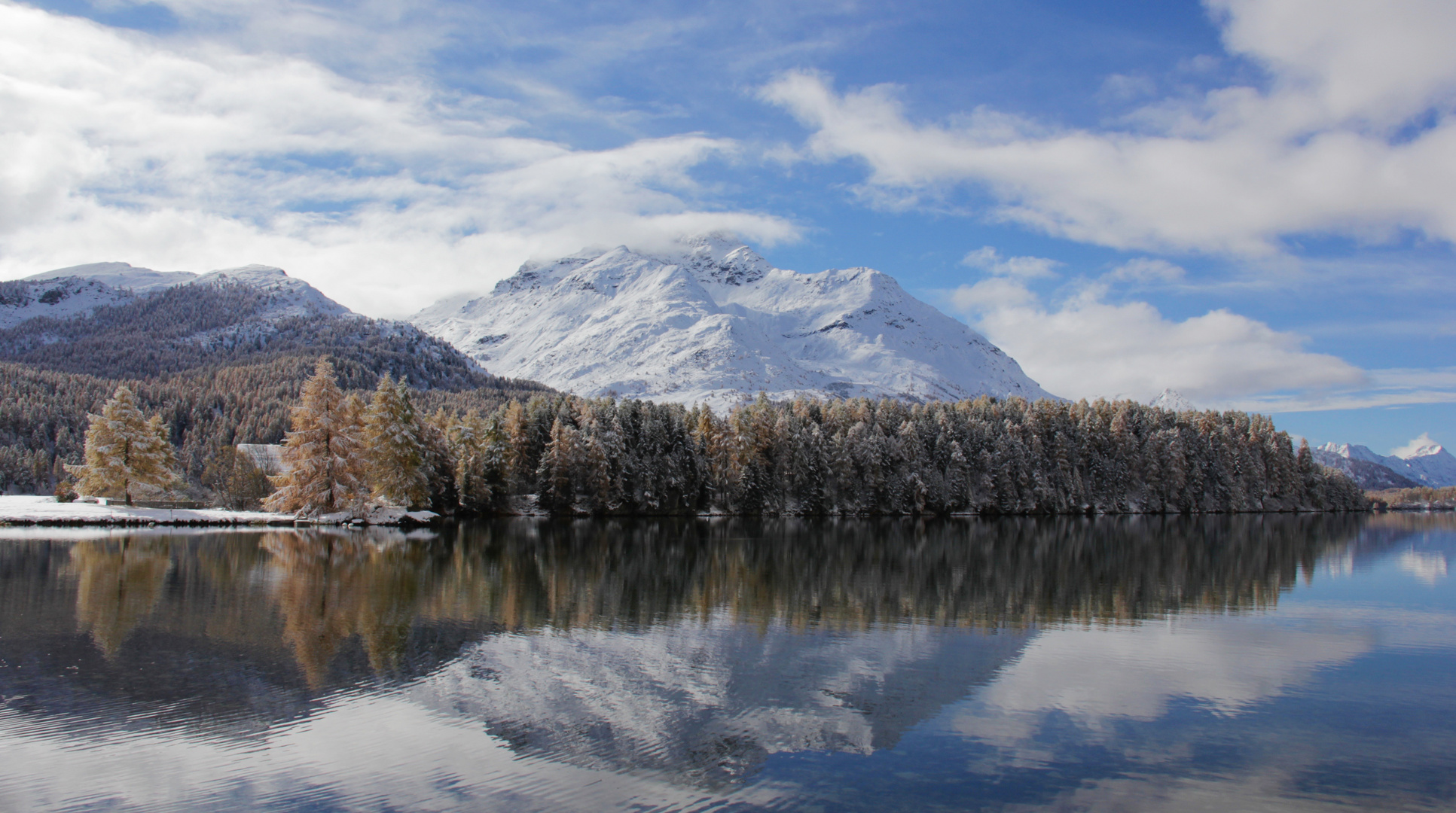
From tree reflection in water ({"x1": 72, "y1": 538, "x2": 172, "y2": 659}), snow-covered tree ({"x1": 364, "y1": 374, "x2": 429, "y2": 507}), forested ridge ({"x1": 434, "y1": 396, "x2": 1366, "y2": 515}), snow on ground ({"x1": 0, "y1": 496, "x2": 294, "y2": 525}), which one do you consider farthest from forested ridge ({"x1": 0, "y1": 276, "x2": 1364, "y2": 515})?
tree reflection in water ({"x1": 72, "y1": 538, "x2": 172, "y2": 659})

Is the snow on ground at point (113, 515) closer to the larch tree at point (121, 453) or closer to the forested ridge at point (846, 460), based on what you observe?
the larch tree at point (121, 453)

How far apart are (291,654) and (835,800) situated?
15.4m

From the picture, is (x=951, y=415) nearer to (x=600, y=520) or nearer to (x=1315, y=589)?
(x=600, y=520)

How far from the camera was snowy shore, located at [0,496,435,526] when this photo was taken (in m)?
65.2

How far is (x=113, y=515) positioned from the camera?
67.3 m

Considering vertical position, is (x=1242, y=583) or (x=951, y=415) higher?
(x=951, y=415)

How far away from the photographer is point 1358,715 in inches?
707

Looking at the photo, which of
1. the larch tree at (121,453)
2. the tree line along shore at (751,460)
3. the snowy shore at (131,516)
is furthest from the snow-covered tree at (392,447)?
the larch tree at (121,453)

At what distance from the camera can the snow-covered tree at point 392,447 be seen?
261ft

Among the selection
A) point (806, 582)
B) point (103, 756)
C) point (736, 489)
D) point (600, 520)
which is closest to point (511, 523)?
point (600, 520)

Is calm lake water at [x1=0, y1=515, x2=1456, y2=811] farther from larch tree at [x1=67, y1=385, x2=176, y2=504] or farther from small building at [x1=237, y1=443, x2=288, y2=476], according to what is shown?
small building at [x1=237, y1=443, x2=288, y2=476]

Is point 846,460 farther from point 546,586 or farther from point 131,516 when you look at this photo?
point 546,586

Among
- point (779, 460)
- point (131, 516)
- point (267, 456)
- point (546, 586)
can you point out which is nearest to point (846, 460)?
point (779, 460)

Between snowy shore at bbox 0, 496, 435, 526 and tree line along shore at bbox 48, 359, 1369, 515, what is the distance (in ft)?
6.28
